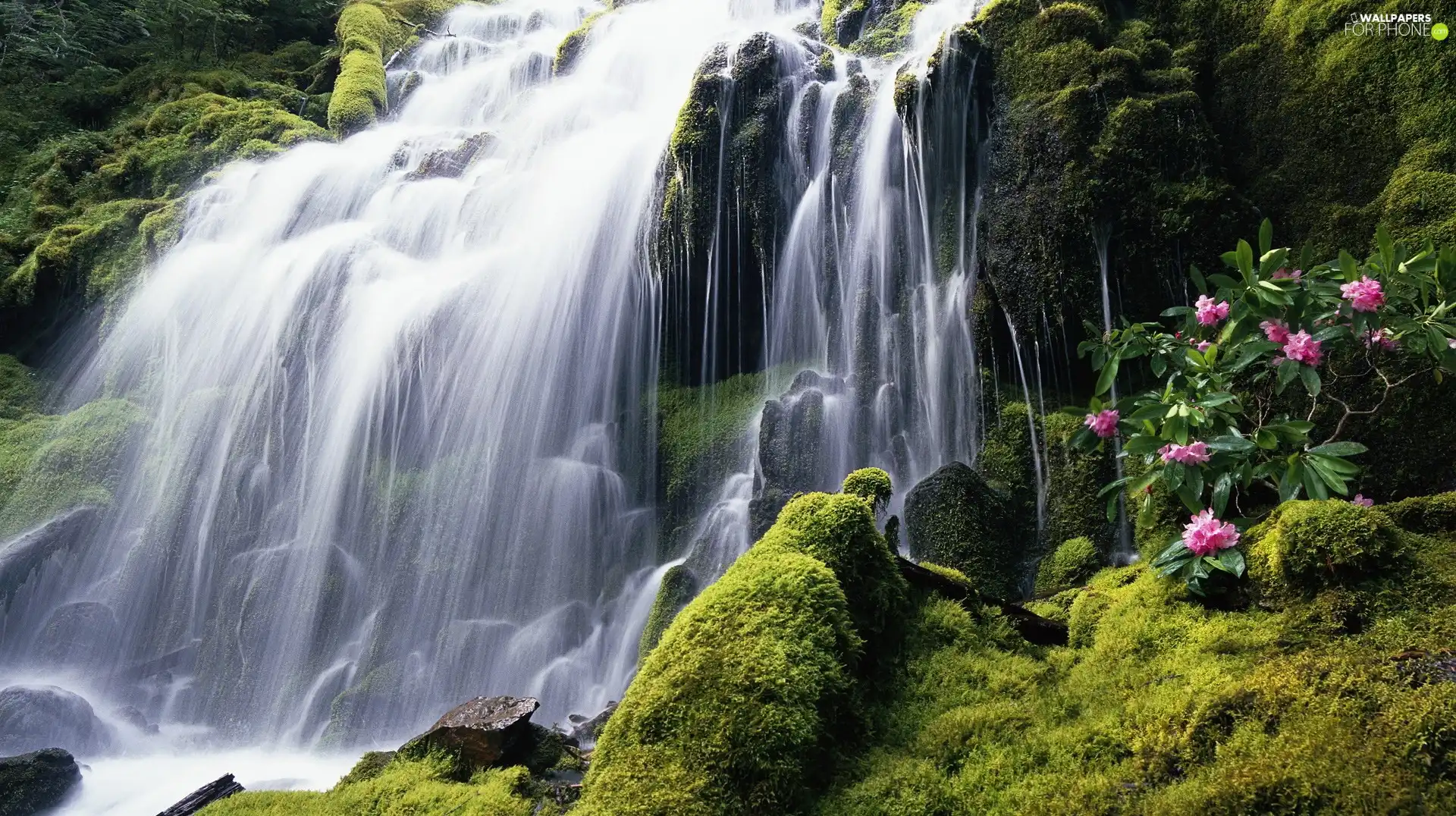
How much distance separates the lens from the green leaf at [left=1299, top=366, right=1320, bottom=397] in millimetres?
3462

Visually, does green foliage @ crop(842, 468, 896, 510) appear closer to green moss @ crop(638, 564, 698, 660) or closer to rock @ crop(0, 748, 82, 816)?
green moss @ crop(638, 564, 698, 660)

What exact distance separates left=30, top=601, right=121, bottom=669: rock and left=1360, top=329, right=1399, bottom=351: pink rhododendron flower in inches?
565

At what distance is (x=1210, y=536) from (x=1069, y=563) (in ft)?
14.7

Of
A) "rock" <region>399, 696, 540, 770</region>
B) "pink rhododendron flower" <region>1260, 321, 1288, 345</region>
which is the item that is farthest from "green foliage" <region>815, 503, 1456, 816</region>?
"rock" <region>399, 696, 540, 770</region>

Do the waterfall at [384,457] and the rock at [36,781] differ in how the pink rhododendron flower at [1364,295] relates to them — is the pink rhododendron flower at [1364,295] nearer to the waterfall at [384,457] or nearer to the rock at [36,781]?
the waterfall at [384,457]

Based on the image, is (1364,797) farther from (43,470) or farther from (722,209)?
(43,470)

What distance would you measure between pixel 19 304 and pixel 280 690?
12.0m

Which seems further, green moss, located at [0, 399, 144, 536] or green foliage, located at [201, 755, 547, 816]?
green moss, located at [0, 399, 144, 536]

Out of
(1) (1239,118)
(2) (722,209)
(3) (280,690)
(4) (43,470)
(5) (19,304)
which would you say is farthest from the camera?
(5) (19,304)

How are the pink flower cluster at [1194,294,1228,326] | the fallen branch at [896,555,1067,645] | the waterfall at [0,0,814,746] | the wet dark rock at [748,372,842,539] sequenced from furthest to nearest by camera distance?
the waterfall at [0,0,814,746]
the wet dark rock at [748,372,842,539]
the pink flower cluster at [1194,294,1228,326]
the fallen branch at [896,555,1067,645]

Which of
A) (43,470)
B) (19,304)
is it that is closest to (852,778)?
(43,470)

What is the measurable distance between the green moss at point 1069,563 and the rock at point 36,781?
930 cm

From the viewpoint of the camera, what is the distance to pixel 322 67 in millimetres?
21656

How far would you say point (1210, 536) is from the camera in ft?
10.0
